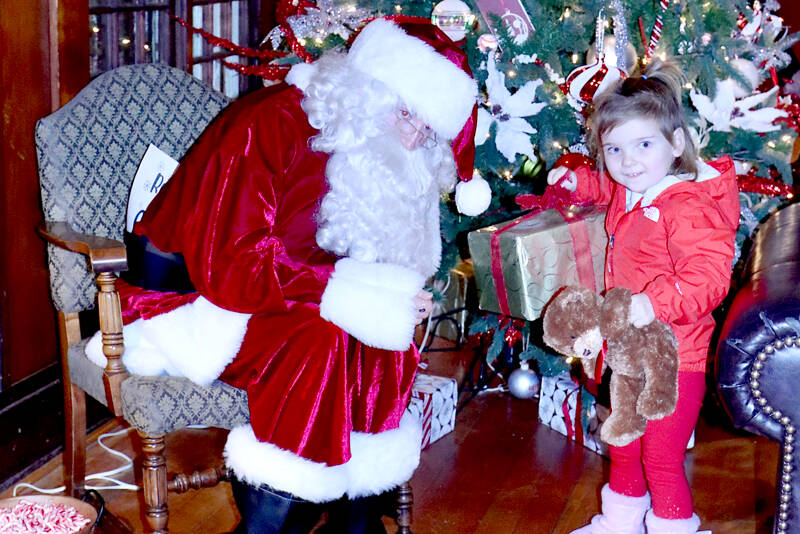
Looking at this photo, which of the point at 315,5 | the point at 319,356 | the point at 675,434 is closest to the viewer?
the point at 319,356

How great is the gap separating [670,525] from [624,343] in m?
0.49

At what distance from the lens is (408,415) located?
1842 mm

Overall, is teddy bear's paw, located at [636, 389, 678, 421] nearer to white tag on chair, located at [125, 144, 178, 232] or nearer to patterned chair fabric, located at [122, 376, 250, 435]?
patterned chair fabric, located at [122, 376, 250, 435]

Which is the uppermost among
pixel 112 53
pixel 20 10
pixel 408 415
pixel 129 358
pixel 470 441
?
pixel 20 10

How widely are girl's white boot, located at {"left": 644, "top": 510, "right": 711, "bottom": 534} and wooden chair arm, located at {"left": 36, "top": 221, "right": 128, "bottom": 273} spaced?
1300 mm

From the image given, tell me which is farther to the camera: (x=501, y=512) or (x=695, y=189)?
(x=501, y=512)

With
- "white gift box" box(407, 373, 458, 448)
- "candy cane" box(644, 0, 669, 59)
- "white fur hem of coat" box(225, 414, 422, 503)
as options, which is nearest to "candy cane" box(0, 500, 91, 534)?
"white fur hem of coat" box(225, 414, 422, 503)

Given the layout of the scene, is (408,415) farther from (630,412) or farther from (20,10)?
(20,10)

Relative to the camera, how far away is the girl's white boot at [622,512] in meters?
1.96

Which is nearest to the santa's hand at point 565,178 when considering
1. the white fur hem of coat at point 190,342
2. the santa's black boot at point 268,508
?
the white fur hem of coat at point 190,342

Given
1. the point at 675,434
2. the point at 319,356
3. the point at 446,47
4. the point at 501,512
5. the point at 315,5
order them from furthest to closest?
the point at 315,5 < the point at 501,512 < the point at 675,434 < the point at 446,47 < the point at 319,356

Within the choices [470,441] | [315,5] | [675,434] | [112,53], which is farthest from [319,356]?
[112,53]

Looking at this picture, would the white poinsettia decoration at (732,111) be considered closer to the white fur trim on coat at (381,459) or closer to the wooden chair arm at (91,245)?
the white fur trim on coat at (381,459)

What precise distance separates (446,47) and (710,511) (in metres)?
1.43
